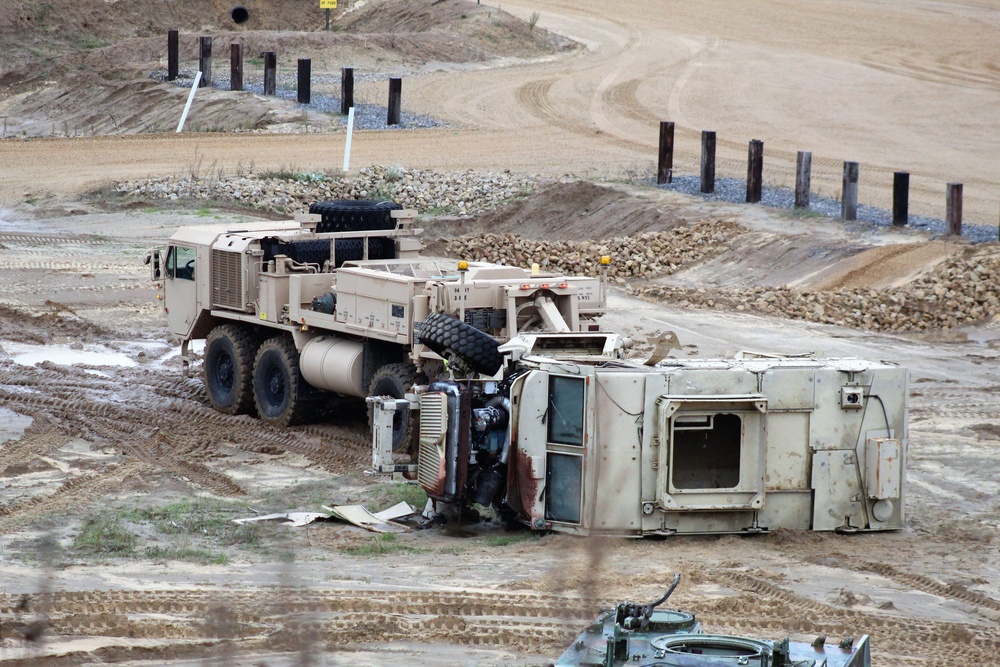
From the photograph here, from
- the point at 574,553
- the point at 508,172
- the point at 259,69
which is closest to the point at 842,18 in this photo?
the point at 259,69

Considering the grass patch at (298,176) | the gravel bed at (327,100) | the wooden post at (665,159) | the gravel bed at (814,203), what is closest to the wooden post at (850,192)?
the gravel bed at (814,203)

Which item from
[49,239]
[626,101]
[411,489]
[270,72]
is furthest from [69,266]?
[626,101]

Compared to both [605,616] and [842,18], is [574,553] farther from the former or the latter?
Result: [842,18]

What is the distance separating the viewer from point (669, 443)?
11.6 metres

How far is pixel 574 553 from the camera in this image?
11.4 m

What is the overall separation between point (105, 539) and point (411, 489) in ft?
9.87

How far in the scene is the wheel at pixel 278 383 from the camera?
16.4 meters

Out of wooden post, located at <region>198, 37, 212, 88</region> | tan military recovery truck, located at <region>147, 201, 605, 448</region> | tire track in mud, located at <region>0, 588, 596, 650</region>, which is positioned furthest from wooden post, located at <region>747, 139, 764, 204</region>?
tire track in mud, located at <region>0, 588, 596, 650</region>

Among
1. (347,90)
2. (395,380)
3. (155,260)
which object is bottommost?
(395,380)

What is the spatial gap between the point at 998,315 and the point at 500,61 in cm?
2352

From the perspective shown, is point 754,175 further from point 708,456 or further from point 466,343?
point 708,456

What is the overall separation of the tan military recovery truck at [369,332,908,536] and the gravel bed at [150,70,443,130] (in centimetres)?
2208

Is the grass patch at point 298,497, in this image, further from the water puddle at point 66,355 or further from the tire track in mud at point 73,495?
the water puddle at point 66,355

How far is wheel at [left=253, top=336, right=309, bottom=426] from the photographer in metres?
16.4
